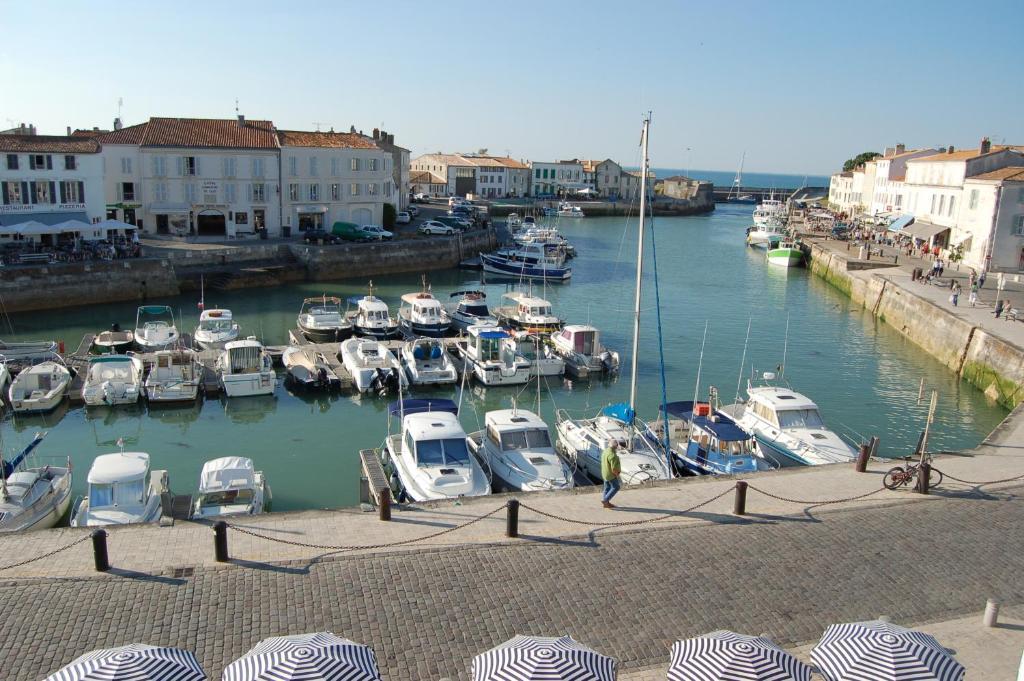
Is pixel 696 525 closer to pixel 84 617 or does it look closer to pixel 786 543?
pixel 786 543

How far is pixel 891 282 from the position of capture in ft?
150

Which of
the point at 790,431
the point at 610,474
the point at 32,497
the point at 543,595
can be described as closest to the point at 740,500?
the point at 610,474

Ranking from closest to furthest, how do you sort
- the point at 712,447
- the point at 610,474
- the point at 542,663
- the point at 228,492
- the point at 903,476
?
1. the point at 542,663
2. the point at 610,474
3. the point at 903,476
4. the point at 228,492
5. the point at 712,447

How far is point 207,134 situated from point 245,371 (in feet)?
111

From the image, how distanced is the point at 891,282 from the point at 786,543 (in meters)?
36.8

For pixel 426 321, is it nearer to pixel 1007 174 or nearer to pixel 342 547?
pixel 342 547

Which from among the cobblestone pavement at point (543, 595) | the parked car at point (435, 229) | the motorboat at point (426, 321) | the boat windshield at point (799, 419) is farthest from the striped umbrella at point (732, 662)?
the parked car at point (435, 229)

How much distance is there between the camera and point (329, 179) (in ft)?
194

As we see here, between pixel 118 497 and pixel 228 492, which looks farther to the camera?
pixel 228 492

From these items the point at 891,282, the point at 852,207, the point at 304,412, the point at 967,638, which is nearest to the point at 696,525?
the point at 967,638

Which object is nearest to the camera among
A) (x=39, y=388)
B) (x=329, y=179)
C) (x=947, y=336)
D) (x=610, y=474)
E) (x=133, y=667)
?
(x=133, y=667)

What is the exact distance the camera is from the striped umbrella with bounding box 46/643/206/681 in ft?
24.7

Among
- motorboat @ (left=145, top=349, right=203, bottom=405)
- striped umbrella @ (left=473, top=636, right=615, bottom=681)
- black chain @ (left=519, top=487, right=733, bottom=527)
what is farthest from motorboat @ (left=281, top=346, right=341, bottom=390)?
striped umbrella @ (left=473, top=636, right=615, bottom=681)

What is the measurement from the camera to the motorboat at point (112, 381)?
25.9 m
